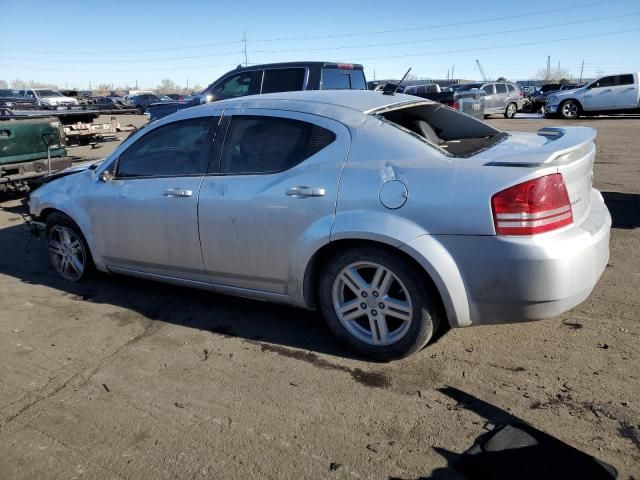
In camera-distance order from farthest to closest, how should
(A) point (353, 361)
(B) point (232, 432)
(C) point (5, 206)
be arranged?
(C) point (5, 206) < (A) point (353, 361) < (B) point (232, 432)

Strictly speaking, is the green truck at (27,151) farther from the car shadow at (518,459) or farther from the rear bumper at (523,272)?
the car shadow at (518,459)

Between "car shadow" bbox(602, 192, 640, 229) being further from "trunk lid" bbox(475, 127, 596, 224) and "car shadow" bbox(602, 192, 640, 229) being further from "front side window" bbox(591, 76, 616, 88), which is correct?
"front side window" bbox(591, 76, 616, 88)

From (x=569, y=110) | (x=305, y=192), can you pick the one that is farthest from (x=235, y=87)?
(x=569, y=110)

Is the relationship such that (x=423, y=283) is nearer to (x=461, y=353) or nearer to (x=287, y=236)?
(x=461, y=353)

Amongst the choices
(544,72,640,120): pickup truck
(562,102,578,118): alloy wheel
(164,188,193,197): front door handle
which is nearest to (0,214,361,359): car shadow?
(164,188,193,197): front door handle

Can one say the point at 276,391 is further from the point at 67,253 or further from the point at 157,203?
the point at 67,253

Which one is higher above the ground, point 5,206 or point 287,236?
point 287,236

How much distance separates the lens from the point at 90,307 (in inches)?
177

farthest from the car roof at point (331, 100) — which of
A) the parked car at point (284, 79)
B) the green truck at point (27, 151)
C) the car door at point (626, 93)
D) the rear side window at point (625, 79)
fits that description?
the rear side window at point (625, 79)

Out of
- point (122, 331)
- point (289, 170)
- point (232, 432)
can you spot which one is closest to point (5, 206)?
point (122, 331)

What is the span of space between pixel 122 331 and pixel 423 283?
2.31 m

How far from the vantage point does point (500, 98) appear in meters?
26.8

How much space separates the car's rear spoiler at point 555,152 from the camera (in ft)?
9.66

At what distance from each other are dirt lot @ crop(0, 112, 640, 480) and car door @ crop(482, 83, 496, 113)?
23462 mm
